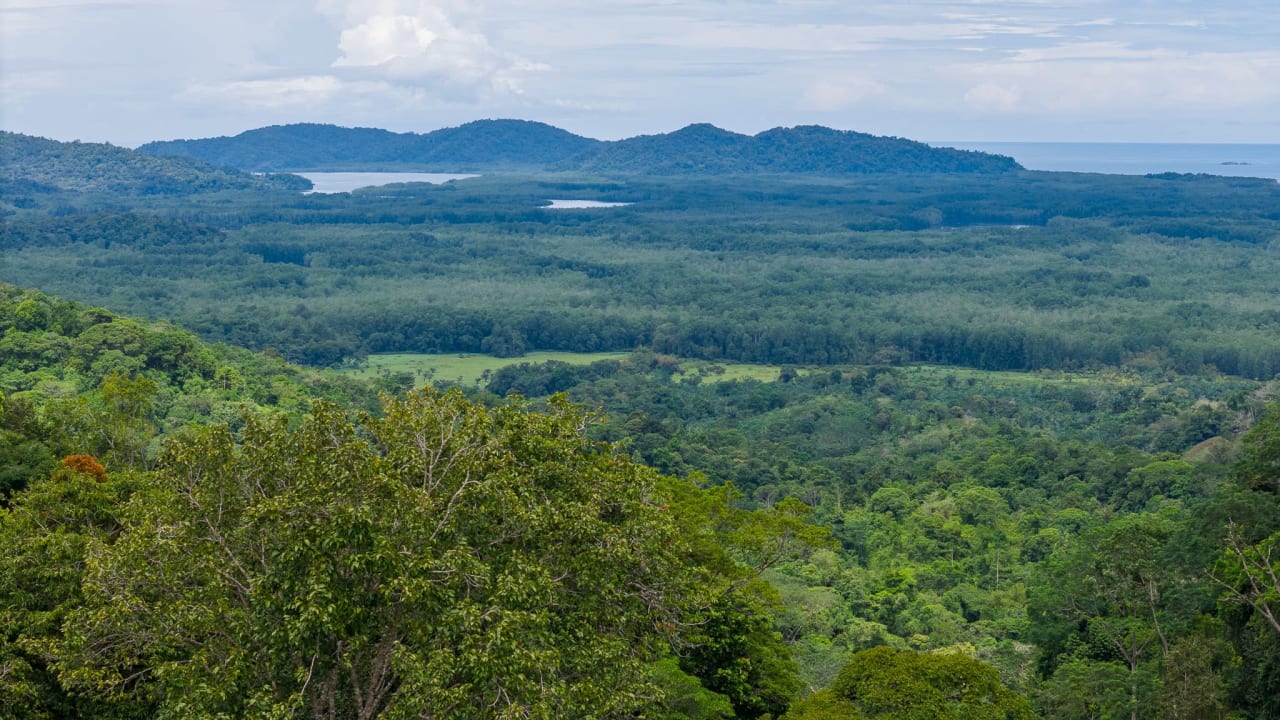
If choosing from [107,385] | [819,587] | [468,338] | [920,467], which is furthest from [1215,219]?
[107,385]

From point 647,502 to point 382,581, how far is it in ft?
17.9

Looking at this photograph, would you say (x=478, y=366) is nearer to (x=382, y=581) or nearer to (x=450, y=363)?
(x=450, y=363)

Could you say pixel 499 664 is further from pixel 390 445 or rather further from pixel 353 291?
pixel 353 291

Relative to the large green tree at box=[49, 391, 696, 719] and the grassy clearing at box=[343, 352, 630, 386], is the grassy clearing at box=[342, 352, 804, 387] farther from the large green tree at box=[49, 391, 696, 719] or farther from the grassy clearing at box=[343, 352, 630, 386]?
the large green tree at box=[49, 391, 696, 719]

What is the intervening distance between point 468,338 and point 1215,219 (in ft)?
403

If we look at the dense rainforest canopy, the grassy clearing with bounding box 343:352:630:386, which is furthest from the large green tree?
the grassy clearing with bounding box 343:352:630:386

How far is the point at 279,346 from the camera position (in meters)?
92.1

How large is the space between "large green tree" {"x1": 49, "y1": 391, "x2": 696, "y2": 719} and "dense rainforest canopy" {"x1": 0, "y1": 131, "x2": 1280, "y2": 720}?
59mm

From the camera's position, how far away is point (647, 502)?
59.1 ft


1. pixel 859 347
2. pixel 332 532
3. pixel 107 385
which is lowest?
pixel 859 347

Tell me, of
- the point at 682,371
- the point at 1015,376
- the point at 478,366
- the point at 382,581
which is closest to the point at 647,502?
the point at 382,581

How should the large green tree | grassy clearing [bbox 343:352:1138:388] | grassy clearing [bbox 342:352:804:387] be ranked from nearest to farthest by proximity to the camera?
1. the large green tree
2. grassy clearing [bbox 343:352:1138:388]
3. grassy clearing [bbox 342:352:804:387]

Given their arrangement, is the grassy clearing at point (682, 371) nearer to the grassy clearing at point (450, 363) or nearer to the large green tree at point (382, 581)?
the grassy clearing at point (450, 363)

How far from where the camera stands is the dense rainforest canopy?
1390cm
